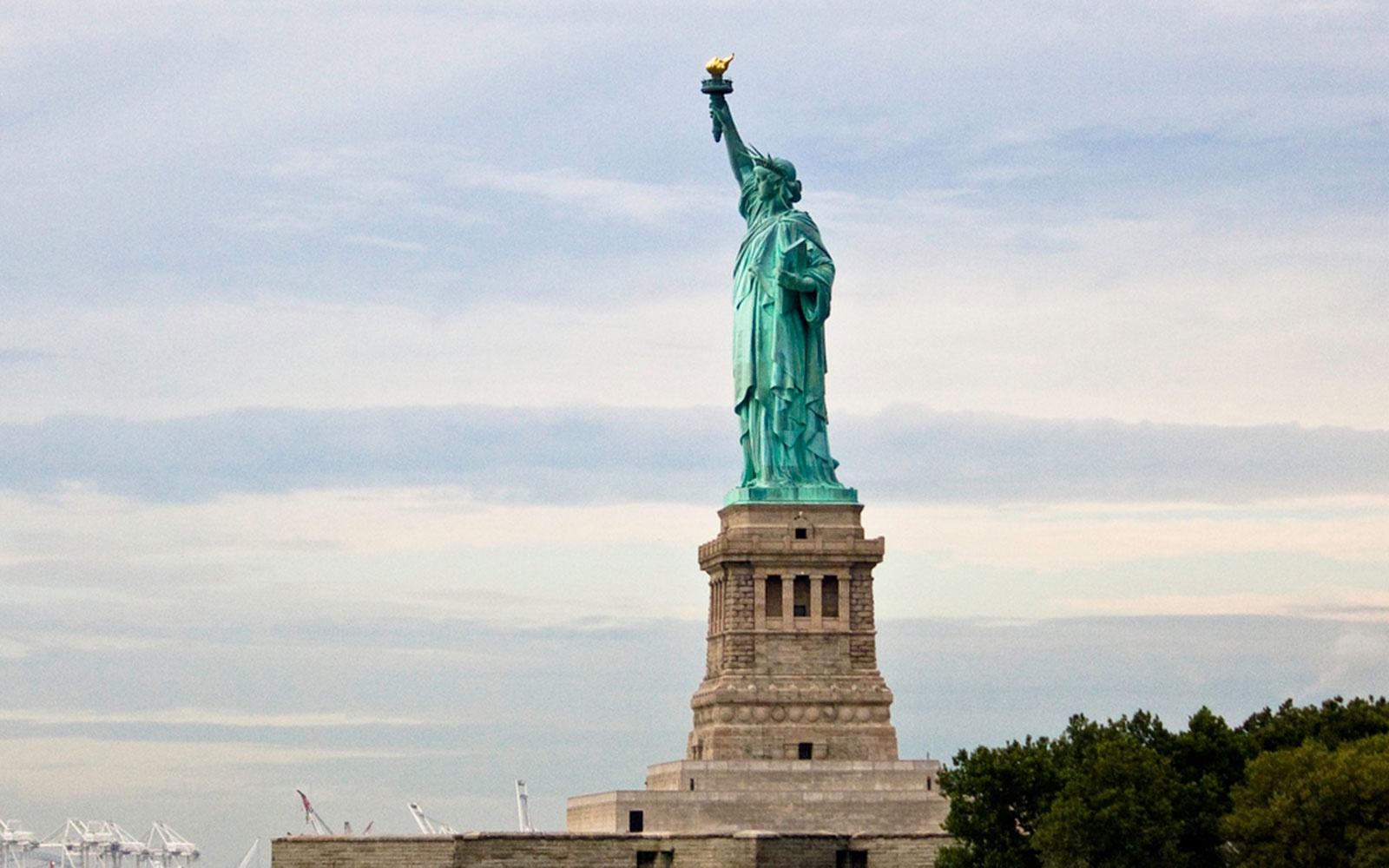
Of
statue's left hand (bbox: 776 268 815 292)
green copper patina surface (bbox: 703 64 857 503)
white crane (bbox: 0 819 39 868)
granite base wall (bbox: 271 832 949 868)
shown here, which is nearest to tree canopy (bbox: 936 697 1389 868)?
granite base wall (bbox: 271 832 949 868)

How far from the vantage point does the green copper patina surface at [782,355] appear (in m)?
74.2

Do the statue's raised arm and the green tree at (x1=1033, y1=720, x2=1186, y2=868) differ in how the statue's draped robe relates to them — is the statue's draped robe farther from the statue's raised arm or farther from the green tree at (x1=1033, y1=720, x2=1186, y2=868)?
the green tree at (x1=1033, y1=720, x2=1186, y2=868)

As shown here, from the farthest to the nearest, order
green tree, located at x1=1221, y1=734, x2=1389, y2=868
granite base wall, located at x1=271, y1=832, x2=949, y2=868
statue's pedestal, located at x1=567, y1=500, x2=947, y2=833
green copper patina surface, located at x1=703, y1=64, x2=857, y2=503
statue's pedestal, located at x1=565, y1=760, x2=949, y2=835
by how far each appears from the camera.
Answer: green copper patina surface, located at x1=703, y1=64, x2=857, y2=503
statue's pedestal, located at x1=567, y1=500, x2=947, y2=833
statue's pedestal, located at x1=565, y1=760, x2=949, y2=835
granite base wall, located at x1=271, y1=832, x2=949, y2=868
green tree, located at x1=1221, y1=734, x2=1389, y2=868

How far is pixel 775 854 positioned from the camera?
215 feet

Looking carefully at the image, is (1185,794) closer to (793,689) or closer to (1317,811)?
(1317,811)

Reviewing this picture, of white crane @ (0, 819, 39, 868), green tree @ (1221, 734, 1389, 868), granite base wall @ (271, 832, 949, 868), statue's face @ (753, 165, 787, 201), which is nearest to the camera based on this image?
green tree @ (1221, 734, 1389, 868)

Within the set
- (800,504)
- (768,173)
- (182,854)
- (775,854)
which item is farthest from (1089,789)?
(182,854)

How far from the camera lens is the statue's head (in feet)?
248

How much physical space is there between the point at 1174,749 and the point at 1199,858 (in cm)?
269

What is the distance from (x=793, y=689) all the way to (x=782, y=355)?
902cm

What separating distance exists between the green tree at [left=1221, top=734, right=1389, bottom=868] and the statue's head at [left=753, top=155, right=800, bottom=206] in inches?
888

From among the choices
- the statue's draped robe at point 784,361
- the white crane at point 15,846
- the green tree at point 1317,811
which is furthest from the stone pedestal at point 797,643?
the white crane at point 15,846

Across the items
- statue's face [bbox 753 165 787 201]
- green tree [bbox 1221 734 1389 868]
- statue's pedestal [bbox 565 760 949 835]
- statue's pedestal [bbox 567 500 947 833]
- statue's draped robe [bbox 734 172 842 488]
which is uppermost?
statue's face [bbox 753 165 787 201]

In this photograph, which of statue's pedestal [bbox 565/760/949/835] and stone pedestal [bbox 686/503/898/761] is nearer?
statue's pedestal [bbox 565/760/949/835]
